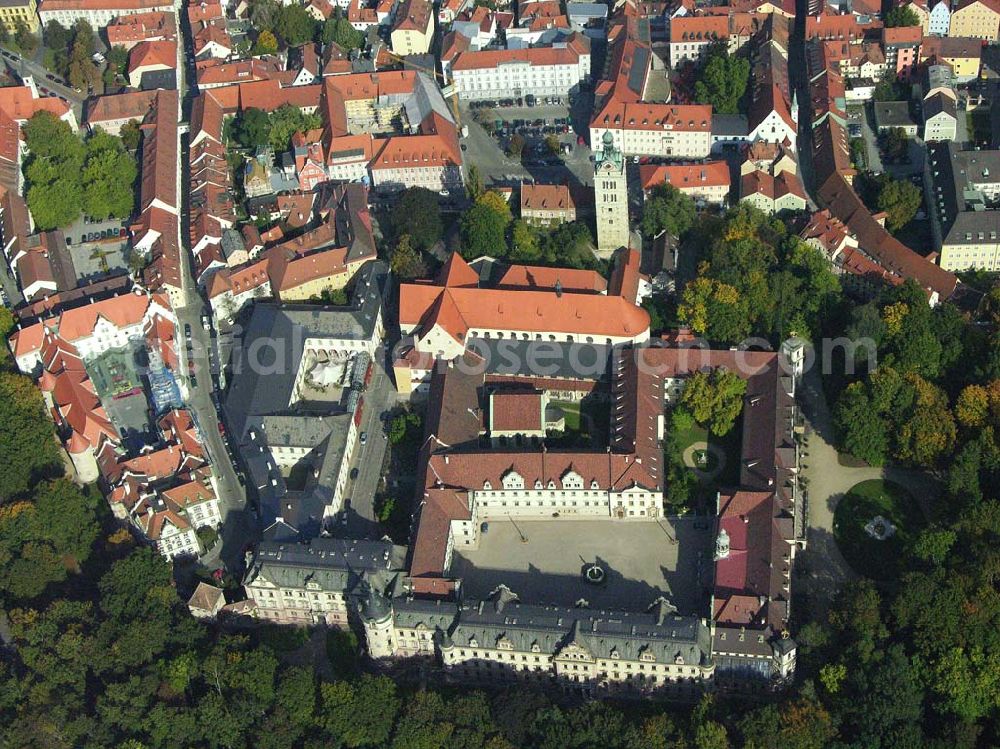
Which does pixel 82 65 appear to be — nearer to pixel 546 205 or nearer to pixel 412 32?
pixel 412 32

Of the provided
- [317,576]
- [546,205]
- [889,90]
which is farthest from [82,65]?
[889,90]

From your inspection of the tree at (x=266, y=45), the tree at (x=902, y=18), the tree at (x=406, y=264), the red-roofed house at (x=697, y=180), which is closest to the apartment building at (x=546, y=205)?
the red-roofed house at (x=697, y=180)

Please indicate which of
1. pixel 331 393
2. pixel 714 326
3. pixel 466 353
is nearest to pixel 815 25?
pixel 714 326

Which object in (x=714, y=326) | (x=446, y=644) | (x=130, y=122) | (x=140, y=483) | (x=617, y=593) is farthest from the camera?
(x=130, y=122)

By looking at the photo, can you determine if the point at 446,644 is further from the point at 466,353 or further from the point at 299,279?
the point at 299,279

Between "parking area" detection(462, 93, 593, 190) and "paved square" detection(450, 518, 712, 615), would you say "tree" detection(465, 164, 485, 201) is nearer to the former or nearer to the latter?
"parking area" detection(462, 93, 593, 190)

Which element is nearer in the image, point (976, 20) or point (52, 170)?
point (52, 170)
